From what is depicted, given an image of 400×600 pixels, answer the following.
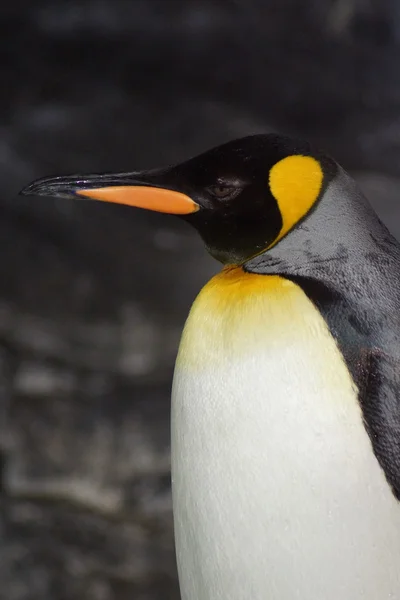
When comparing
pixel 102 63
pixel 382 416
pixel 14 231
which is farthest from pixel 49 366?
pixel 382 416

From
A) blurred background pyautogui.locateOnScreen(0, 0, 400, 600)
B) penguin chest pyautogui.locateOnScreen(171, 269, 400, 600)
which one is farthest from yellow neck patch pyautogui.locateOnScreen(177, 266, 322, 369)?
blurred background pyautogui.locateOnScreen(0, 0, 400, 600)

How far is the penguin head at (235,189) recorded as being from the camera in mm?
796

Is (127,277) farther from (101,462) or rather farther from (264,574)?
(264,574)

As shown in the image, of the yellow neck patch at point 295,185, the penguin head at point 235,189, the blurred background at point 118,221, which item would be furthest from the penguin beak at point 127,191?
the blurred background at point 118,221

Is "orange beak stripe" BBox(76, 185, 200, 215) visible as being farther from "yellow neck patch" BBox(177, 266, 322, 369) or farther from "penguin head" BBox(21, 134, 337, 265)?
"yellow neck patch" BBox(177, 266, 322, 369)

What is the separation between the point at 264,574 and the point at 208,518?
9 cm

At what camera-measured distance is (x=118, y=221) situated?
5.89 ft

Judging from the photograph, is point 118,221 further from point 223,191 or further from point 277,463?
point 277,463

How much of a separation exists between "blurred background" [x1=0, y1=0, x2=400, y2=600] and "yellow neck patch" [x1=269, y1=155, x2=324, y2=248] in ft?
3.23

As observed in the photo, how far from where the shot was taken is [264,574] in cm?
79

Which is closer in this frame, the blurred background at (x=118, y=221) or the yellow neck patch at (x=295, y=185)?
the yellow neck patch at (x=295, y=185)

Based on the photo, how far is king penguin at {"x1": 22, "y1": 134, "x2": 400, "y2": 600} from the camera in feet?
2.42

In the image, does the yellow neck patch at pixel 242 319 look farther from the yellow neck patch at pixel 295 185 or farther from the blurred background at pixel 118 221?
the blurred background at pixel 118 221

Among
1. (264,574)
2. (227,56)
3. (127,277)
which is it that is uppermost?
(227,56)
